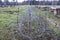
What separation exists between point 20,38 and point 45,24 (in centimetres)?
80

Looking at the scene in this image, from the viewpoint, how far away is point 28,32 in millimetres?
3648

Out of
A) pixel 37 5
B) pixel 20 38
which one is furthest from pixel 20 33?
pixel 37 5

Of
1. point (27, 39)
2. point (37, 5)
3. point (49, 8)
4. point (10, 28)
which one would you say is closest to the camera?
point (27, 39)

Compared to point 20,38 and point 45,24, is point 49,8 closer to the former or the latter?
point 45,24

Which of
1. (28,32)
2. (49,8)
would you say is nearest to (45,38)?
(28,32)

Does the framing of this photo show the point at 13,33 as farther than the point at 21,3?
No

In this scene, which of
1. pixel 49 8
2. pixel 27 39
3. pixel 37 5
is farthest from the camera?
pixel 37 5

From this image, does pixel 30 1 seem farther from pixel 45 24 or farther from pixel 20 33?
pixel 20 33

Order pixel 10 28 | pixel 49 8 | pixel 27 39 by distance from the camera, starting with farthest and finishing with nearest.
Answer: pixel 49 8 < pixel 10 28 < pixel 27 39

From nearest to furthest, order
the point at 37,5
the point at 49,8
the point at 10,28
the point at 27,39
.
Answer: the point at 27,39 → the point at 10,28 → the point at 49,8 → the point at 37,5

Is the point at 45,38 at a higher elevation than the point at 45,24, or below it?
below

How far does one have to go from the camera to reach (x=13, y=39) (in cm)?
352

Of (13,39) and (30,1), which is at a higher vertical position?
(30,1)

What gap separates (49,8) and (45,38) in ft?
10.2
